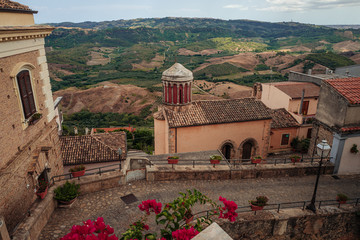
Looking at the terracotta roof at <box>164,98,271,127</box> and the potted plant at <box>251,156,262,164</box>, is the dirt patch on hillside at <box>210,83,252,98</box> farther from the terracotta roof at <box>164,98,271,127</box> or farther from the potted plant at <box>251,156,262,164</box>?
the potted plant at <box>251,156,262,164</box>

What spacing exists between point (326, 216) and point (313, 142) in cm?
778

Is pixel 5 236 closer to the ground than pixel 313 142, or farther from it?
farther from it

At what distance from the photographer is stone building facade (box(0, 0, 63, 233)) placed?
8.25m

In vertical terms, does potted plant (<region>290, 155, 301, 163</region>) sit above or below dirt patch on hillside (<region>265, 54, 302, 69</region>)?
above

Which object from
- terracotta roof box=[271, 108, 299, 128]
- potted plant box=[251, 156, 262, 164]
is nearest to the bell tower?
potted plant box=[251, 156, 262, 164]

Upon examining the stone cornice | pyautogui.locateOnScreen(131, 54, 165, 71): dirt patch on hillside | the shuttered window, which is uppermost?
the stone cornice

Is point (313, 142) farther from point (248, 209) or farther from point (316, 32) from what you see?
point (316, 32)

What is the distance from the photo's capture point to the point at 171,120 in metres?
19.9

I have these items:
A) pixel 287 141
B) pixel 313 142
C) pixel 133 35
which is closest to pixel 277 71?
pixel 287 141

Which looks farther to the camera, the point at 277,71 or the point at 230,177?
the point at 277,71

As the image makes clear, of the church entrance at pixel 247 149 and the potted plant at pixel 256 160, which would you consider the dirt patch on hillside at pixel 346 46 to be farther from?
the potted plant at pixel 256 160

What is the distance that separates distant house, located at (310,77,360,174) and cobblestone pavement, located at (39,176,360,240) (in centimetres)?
115

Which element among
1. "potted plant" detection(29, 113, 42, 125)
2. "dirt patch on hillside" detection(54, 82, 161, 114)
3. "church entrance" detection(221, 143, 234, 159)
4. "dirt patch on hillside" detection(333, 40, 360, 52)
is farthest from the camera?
"dirt patch on hillside" detection(333, 40, 360, 52)

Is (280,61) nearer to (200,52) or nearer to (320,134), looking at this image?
(200,52)
